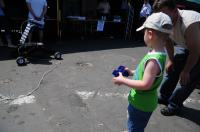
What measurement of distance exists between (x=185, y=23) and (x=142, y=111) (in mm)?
1503

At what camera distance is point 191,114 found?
4699 mm

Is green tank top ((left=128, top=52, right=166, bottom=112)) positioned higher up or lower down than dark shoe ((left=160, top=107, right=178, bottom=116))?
higher up

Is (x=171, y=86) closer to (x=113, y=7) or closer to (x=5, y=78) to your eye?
(x=5, y=78)

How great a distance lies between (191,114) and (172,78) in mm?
666

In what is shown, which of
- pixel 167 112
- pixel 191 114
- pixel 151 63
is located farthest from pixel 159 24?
pixel 191 114

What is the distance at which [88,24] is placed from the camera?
36.0 ft

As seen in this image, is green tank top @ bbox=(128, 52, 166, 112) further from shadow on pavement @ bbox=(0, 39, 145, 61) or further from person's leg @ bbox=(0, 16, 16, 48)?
person's leg @ bbox=(0, 16, 16, 48)

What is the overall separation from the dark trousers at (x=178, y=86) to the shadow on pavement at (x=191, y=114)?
0.15 meters

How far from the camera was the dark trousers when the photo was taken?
14.0ft

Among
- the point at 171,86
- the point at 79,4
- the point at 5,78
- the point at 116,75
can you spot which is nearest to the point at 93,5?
the point at 79,4

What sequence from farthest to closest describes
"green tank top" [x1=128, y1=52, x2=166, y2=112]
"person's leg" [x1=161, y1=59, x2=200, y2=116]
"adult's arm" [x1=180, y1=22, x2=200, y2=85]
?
"person's leg" [x1=161, y1=59, x2=200, y2=116] < "adult's arm" [x1=180, y1=22, x2=200, y2=85] < "green tank top" [x1=128, y1=52, x2=166, y2=112]

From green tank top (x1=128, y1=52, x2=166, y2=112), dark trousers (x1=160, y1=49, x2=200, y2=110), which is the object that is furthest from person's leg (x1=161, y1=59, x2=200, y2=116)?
green tank top (x1=128, y1=52, x2=166, y2=112)

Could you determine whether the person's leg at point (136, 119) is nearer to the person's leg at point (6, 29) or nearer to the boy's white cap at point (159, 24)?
the boy's white cap at point (159, 24)

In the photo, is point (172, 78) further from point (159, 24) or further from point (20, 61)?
point (20, 61)
